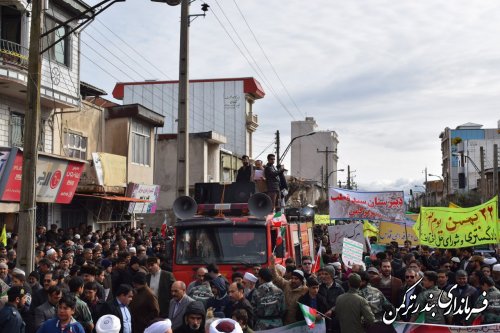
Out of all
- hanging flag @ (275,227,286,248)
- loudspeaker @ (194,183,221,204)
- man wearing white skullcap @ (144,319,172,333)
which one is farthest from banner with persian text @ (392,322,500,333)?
loudspeaker @ (194,183,221,204)

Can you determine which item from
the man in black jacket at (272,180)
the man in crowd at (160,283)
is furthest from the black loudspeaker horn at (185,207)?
the man in crowd at (160,283)

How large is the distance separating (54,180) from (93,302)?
14179mm

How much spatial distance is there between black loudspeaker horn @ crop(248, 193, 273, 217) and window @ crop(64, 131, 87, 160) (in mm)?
13436

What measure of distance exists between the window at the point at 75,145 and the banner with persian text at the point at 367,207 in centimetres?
1014

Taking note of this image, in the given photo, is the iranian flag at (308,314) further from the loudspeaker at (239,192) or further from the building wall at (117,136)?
the building wall at (117,136)

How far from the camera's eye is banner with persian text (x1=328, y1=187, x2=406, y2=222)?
69.4 ft

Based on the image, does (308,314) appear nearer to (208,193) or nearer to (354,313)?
(354,313)

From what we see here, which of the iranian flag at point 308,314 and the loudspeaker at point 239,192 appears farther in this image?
the loudspeaker at point 239,192

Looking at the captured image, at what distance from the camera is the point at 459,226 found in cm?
1702

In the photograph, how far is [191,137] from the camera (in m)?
44.4

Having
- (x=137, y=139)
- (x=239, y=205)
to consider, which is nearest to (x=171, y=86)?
(x=137, y=139)

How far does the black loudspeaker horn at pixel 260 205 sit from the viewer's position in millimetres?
13500

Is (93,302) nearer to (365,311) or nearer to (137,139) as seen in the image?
(365,311)

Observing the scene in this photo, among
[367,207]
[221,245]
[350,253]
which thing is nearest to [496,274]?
[350,253]
